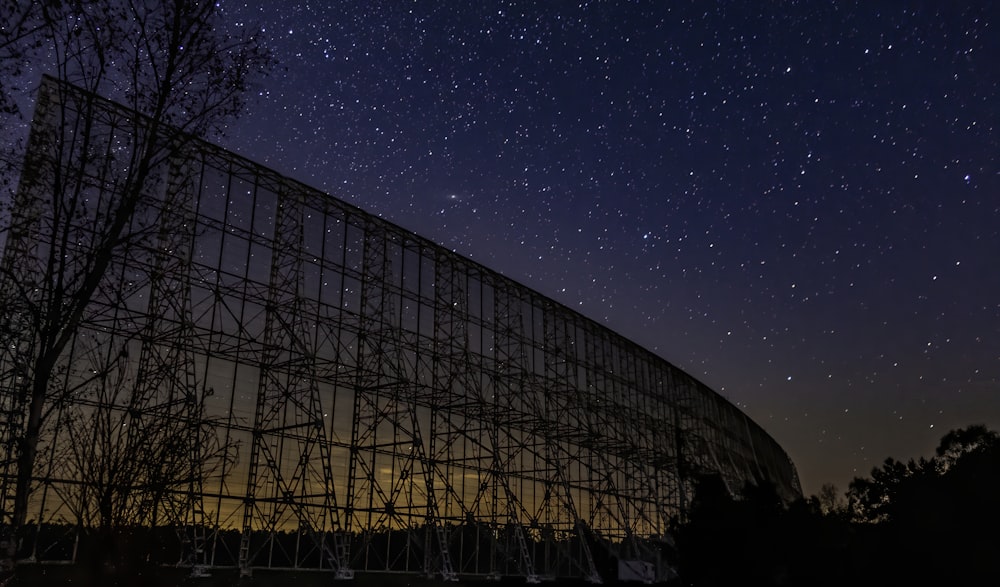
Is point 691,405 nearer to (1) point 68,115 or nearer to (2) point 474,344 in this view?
(2) point 474,344

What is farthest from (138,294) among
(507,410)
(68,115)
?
(507,410)

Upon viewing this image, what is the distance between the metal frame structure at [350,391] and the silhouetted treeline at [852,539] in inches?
185

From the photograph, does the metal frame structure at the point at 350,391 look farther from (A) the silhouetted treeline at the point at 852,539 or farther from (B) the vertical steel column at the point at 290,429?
(A) the silhouetted treeline at the point at 852,539

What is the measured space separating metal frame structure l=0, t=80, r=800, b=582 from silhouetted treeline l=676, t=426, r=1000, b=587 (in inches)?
185

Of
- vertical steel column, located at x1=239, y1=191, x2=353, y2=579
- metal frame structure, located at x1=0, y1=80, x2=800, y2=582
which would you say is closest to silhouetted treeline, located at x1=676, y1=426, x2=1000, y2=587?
metal frame structure, located at x1=0, y1=80, x2=800, y2=582

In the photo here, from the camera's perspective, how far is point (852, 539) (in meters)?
12.3

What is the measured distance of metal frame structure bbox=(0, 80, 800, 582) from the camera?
20438 millimetres

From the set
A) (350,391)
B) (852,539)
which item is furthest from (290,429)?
(852,539)

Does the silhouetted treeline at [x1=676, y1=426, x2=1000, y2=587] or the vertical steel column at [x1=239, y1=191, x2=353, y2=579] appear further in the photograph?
the vertical steel column at [x1=239, y1=191, x2=353, y2=579]

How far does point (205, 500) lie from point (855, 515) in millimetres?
15268

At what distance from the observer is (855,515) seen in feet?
44.7

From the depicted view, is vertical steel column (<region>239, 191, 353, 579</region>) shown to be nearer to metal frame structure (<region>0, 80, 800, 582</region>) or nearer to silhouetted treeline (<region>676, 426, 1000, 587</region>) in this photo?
metal frame structure (<region>0, 80, 800, 582</region>)

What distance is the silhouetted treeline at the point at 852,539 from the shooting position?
11.1 m

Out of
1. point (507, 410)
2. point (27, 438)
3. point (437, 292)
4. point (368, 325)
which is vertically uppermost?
point (437, 292)
